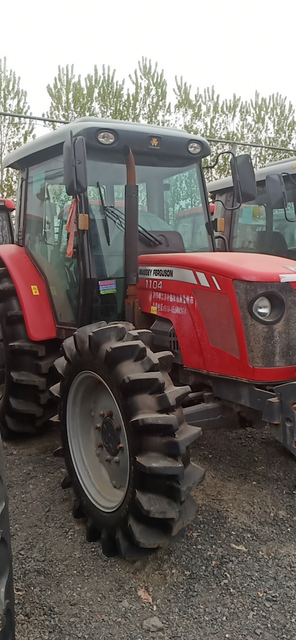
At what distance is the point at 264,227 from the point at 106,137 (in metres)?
3.45

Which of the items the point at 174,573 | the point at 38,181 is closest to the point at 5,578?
the point at 174,573

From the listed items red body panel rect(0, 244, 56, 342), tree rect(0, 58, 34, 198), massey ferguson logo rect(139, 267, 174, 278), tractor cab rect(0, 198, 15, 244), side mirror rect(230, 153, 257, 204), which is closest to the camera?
massey ferguson logo rect(139, 267, 174, 278)

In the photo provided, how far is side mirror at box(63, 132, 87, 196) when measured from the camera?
293 cm

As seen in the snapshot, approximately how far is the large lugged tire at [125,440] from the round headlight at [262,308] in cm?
50

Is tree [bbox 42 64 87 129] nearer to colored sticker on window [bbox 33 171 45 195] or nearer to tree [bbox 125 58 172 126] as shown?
tree [bbox 125 58 172 126]

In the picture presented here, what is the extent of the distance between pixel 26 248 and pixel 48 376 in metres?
1.04

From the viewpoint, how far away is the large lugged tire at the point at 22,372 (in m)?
3.86

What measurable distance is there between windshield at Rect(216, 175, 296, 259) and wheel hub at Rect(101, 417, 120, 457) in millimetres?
3811

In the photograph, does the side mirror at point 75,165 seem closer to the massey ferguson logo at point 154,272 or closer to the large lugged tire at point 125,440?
the massey ferguson logo at point 154,272

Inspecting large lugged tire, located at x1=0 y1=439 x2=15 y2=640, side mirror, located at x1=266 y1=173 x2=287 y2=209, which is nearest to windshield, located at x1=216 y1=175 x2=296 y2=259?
side mirror, located at x1=266 y1=173 x2=287 y2=209

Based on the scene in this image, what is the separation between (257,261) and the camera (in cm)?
292

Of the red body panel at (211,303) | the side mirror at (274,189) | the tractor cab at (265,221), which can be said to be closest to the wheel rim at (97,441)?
the red body panel at (211,303)

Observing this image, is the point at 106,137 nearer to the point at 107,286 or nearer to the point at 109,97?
the point at 107,286

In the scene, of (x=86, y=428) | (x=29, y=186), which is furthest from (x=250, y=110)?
(x=86, y=428)
